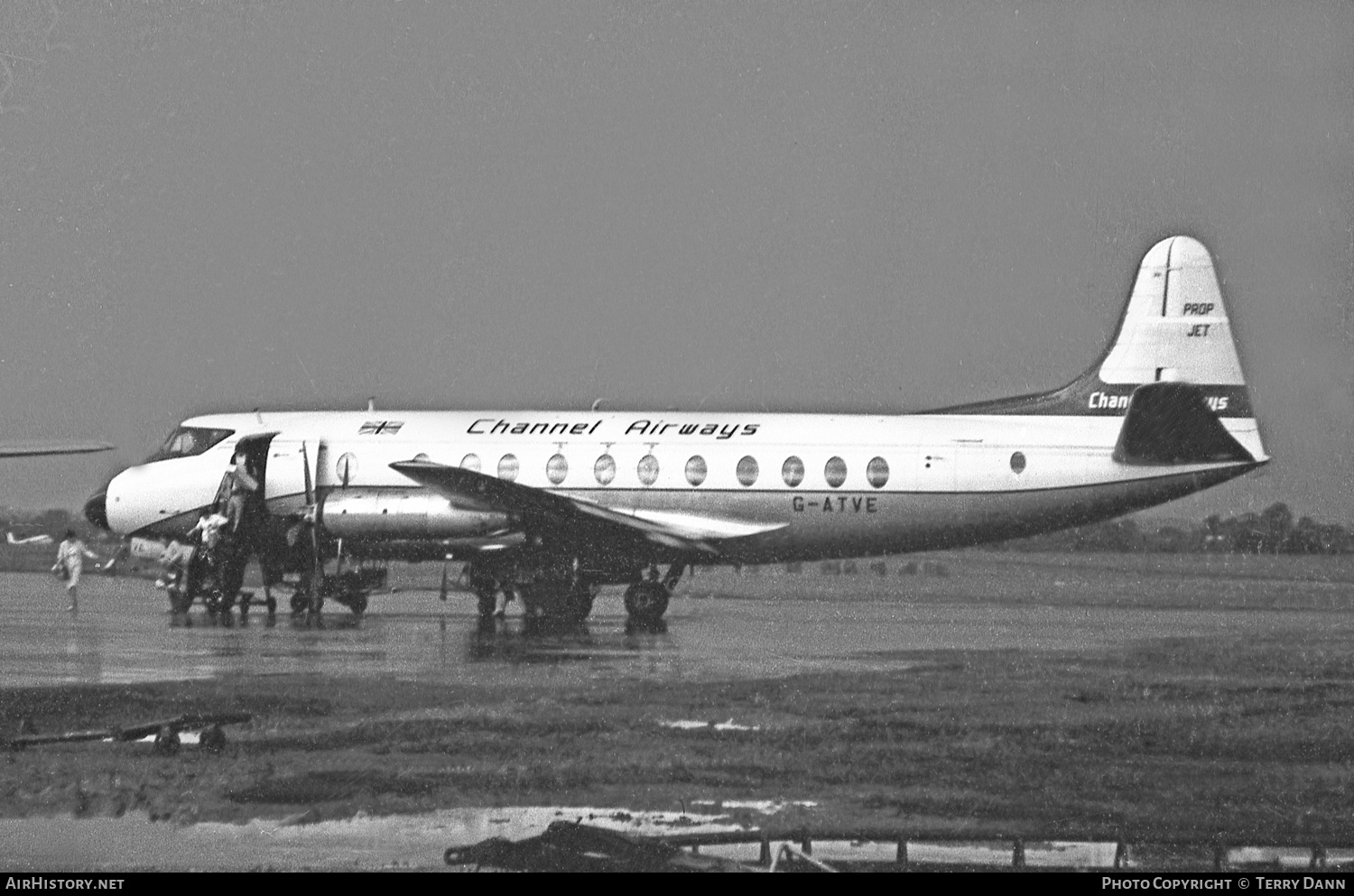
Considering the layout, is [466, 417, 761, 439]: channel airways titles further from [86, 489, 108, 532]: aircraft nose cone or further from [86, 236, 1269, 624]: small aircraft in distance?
[86, 489, 108, 532]: aircraft nose cone

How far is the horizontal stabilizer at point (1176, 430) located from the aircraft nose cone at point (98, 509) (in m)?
15.9

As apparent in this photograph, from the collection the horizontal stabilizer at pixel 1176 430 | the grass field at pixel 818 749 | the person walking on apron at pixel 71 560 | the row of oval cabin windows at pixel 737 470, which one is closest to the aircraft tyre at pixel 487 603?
the row of oval cabin windows at pixel 737 470

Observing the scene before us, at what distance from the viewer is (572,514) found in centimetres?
2159

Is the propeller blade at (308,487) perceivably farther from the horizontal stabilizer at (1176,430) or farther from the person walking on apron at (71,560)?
the horizontal stabilizer at (1176,430)

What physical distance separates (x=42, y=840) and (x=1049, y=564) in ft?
97.9

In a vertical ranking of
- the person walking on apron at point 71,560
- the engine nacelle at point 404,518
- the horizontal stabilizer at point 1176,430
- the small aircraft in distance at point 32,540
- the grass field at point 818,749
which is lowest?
the grass field at point 818,749

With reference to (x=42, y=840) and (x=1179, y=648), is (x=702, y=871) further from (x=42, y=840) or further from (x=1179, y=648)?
(x=1179, y=648)

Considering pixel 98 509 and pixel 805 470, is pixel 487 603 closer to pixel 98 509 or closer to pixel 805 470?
pixel 805 470

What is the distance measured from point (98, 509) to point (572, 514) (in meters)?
8.45

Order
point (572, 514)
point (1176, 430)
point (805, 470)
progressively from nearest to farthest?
point (1176, 430), point (572, 514), point (805, 470)

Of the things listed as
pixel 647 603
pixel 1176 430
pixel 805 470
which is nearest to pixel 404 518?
pixel 647 603

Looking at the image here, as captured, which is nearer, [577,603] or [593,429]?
[577,603]

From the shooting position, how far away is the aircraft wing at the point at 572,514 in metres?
21.1

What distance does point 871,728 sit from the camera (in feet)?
41.6
